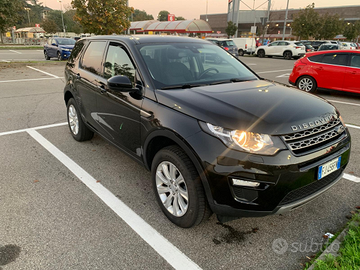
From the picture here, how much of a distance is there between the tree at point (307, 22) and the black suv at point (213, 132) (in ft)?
129

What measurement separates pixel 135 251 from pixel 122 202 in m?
0.84

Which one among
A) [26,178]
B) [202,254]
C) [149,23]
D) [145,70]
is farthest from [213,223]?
[149,23]

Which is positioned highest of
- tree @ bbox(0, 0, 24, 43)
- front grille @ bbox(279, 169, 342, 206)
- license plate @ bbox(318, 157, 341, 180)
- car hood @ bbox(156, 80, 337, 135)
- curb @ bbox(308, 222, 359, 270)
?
tree @ bbox(0, 0, 24, 43)

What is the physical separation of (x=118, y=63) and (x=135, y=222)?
6.33ft

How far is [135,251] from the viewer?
2449 millimetres

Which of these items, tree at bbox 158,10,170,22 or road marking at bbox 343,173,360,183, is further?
tree at bbox 158,10,170,22

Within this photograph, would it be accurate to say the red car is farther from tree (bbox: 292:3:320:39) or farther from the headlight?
A: tree (bbox: 292:3:320:39)

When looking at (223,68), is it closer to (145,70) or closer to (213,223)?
(145,70)

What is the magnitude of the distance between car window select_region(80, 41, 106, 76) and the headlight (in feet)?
7.78

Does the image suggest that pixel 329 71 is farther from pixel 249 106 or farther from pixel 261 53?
pixel 261 53

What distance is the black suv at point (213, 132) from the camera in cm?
223

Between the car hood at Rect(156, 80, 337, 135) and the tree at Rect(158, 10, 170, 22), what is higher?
the tree at Rect(158, 10, 170, 22)

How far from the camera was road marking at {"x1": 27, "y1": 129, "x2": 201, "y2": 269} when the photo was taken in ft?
7.75

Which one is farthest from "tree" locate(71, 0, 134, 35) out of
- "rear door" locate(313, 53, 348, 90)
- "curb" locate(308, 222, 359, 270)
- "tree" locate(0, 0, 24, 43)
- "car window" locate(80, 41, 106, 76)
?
"curb" locate(308, 222, 359, 270)
